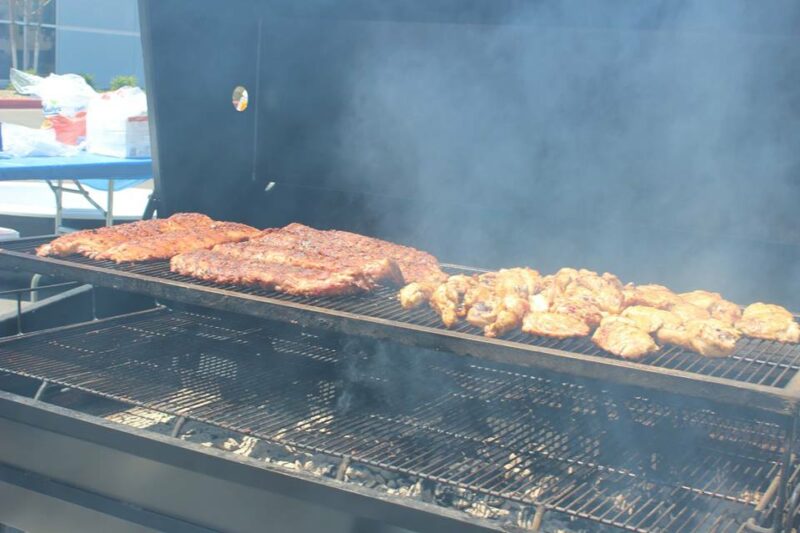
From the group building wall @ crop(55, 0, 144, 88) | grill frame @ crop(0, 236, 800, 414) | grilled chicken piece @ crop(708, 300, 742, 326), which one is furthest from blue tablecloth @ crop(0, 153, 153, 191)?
building wall @ crop(55, 0, 144, 88)

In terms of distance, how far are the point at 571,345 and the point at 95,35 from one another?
18.8m

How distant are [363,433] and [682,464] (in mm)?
1131

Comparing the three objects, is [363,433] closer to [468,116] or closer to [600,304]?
[600,304]

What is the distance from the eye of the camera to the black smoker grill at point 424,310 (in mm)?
2494

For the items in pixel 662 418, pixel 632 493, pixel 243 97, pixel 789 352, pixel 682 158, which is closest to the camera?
pixel 789 352

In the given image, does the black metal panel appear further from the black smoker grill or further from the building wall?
the building wall

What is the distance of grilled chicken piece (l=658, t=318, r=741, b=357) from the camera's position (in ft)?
7.79

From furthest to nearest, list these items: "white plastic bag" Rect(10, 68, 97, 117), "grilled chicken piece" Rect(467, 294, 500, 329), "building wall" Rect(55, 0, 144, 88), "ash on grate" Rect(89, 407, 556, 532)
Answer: "building wall" Rect(55, 0, 144, 88)
"white plastic bag" Rect(10, 68, 97, 117)
"ash on grate" Rect(89, 407, 556, 532)
"grilled chicken piece" Rect(467, 294, 500, 329)

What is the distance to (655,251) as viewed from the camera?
133 inches

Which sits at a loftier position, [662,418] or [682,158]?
[682,158]

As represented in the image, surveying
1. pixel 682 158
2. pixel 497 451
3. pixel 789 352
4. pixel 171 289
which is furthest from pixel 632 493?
pixel 171 289

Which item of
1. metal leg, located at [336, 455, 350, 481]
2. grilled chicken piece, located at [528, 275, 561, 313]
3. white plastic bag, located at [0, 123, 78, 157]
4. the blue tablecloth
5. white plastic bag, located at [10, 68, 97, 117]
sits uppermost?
white plastic bag, located at [10, 68, 97, 117]

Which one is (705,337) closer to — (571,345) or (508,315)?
(571,345)

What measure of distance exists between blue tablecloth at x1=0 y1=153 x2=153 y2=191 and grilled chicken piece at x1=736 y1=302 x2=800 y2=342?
4.16 meters
